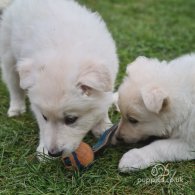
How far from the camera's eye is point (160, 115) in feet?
14.2

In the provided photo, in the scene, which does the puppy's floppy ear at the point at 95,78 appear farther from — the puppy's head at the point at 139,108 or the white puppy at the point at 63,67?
the puppy's head at the point at 139,108

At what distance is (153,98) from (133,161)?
0.69 metres

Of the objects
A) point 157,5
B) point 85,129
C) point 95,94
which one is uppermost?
point 95,94

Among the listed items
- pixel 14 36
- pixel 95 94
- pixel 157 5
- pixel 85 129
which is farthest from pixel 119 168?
pixel 157 5

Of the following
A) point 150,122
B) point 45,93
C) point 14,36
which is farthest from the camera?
point 14,36

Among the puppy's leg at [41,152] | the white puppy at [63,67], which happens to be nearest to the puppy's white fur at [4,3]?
the white puppy at [63,67]

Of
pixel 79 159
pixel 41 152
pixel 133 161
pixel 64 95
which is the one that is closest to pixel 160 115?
pixel 133 161

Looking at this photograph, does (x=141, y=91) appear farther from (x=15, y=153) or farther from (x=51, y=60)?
(x=15, y=153)

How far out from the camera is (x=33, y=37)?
448cm

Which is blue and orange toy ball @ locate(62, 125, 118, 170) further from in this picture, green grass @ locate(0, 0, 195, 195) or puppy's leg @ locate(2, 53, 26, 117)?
puppy's leg @ locate(2, 53, 26, 117)

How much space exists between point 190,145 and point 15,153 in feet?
6.08

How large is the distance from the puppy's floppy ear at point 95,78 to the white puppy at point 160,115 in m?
0.48

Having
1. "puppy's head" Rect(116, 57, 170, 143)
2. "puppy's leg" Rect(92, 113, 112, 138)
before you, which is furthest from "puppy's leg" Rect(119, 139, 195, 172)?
"puppy's leg" Rect(92, 113, 112, 138)

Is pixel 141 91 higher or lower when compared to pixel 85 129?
higher
